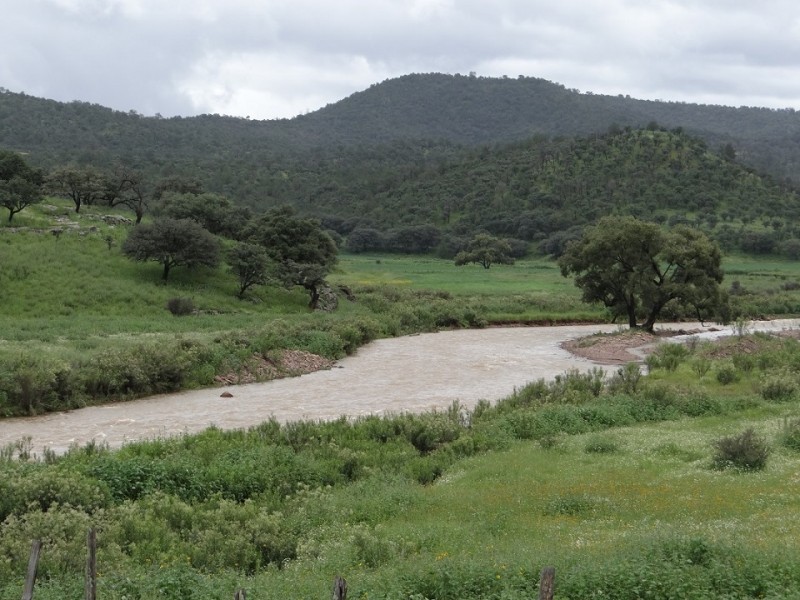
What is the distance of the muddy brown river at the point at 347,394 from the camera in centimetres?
2714

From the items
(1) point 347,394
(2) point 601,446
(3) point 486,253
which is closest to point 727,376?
(2) point 601,446

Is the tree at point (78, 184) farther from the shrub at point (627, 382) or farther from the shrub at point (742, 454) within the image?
the shrub at point (742, 454)

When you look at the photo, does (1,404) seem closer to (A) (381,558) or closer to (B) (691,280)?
(A) (381,558)

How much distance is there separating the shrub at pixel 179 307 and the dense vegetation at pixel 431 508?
27820mm

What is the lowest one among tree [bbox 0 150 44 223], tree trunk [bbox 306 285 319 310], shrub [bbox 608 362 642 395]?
shrub [bbox 608 362 642 395]

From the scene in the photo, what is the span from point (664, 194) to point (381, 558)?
132m

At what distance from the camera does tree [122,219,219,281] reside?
5525 cm

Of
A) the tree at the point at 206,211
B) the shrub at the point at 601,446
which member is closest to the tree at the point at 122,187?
the tree at the point at 206,211

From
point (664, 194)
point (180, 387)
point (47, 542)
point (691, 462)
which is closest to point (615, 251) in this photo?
point (180, 387)

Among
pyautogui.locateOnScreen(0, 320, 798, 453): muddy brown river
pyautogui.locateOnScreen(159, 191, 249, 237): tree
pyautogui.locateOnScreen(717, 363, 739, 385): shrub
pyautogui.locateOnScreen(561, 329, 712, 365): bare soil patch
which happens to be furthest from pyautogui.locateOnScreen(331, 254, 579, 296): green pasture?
pyautogui.locateOnScreen(717, 363, 739, 385): shrub

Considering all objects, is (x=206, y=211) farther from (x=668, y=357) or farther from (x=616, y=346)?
(x=668, y=357)

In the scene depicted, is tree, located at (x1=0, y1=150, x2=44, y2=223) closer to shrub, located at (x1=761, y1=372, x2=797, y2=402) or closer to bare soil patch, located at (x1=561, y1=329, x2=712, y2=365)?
A: bare soil patch, located at (x1=561, y1=329, x2=712, y2=365)

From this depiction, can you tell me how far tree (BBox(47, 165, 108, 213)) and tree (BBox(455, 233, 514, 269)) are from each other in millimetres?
50574

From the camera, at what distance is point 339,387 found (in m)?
36.2
